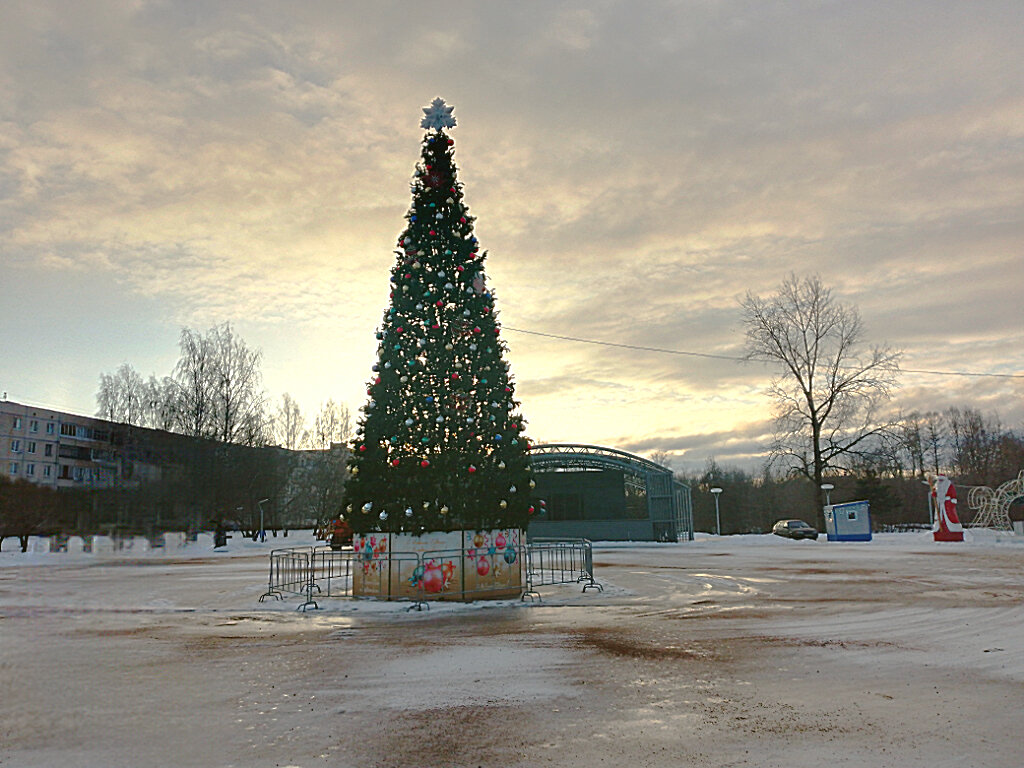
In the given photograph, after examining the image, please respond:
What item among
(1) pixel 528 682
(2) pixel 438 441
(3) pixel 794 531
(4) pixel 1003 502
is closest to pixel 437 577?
(2) pixel 438 441

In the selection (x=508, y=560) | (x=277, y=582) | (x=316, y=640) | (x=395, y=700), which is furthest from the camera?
(x=277, y=582)

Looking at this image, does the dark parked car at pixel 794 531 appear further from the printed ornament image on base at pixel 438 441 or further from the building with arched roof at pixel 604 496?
the printed ornament image on base at pixel 438 441

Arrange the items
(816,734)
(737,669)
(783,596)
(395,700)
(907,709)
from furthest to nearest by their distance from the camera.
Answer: (783,596) → (737,669) → (395,700) → (907,709) → (816,734)

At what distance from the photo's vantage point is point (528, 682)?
7492 millimetres

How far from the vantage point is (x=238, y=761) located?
5.15 metres

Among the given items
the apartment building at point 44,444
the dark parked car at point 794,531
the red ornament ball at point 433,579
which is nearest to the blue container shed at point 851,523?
the dark parked car at point 794,531

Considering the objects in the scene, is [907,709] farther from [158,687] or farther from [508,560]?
[508,560]

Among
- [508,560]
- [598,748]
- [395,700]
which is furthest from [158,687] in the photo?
[508,560]

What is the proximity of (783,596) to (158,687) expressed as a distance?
11.8 meters

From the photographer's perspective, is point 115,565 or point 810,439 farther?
point 810,439

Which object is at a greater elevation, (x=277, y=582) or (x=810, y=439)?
(x=810, y=439)

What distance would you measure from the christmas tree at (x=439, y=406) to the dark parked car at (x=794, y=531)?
3434 cm

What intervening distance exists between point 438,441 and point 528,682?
28.0 feet

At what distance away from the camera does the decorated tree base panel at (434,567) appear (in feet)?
50.2
